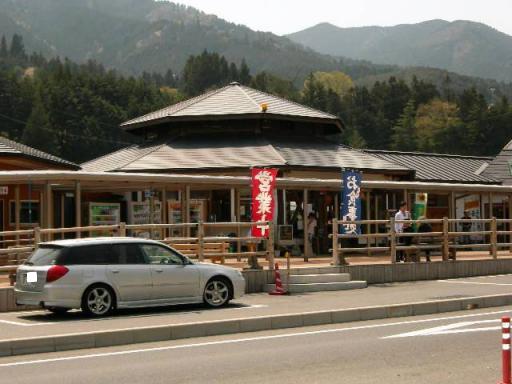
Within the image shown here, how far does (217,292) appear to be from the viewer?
17.2 m

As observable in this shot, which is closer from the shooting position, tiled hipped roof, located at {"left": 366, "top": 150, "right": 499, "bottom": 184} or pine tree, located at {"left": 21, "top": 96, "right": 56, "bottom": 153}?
tiled hipped roof, located at {"left": 366, "top": 150, "right": 499, "bottom": 184}

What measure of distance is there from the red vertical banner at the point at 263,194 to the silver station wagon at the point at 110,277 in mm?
4759

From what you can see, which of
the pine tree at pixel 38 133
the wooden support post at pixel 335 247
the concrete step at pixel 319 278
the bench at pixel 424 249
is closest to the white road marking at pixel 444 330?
the concrete step at pixel 319 278

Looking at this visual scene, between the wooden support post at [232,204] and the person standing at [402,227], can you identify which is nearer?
the person standing at [402,227]

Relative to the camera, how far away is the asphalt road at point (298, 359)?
9.55m

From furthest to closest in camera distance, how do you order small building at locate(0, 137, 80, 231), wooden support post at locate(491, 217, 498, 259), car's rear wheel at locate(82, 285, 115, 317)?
small building at locate(0, 137, 80, 231)
wooden support post at locate(491, 217, 498, 259)
car's rear wheel at locate(82, 285, 115, 317)

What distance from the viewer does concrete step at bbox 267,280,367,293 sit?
20297 mm

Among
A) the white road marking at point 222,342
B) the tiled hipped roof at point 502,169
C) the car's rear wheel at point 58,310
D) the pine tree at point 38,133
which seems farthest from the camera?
the pine tree at point 38,133

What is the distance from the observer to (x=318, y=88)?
509ft

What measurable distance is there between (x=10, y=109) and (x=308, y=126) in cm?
8751

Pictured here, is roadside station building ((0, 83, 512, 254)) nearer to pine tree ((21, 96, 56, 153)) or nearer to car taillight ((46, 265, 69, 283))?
car taillight ((46, 265, 69, 283))

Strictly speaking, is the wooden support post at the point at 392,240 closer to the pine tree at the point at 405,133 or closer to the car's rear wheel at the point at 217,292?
the car's rear wheel at the point at 217,292

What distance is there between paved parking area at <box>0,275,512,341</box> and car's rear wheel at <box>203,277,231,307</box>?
227mm

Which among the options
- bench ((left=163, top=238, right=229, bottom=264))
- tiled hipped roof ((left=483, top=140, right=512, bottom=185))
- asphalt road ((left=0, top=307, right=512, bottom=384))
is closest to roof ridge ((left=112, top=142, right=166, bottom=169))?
bench ((left=163, top=238, right=229, bottom=264))
